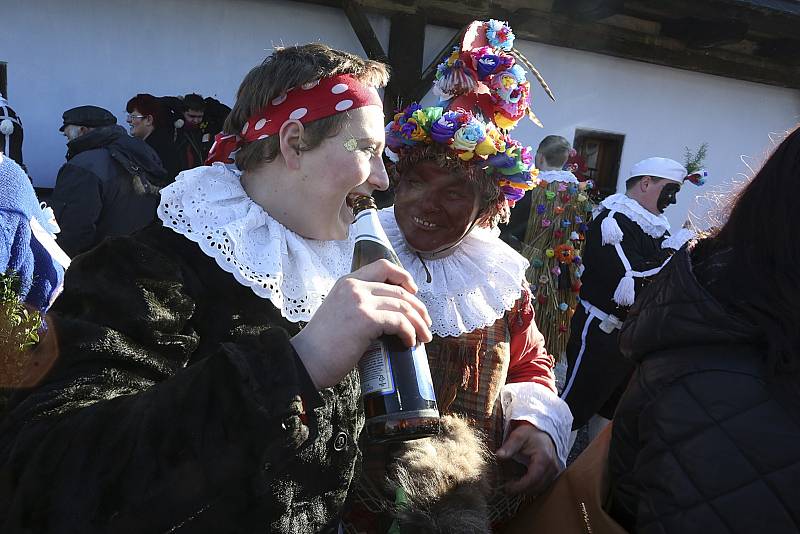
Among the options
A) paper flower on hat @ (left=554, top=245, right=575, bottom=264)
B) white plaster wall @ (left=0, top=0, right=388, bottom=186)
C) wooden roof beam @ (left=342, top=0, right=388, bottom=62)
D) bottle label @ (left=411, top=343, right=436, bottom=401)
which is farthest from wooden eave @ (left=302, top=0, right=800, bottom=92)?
bottle label @ (left=411, top=343, right=436, bottom=401)

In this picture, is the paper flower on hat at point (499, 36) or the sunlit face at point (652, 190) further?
the sunlit face at point (652, 190)

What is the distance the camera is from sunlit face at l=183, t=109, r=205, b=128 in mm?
6047

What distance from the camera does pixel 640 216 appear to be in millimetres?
5105

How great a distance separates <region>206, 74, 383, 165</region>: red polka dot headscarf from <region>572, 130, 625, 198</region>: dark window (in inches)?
319

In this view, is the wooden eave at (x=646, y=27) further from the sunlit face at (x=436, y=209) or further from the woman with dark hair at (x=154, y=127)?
the sunlit face at (x=436, y=209)

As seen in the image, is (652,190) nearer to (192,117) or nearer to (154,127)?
(192,117)

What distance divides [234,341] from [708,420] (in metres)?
0.95

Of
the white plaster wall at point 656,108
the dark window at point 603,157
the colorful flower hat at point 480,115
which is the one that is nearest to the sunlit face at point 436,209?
the colorful flower hat at point 480,115

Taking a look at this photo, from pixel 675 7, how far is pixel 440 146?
7.32 m

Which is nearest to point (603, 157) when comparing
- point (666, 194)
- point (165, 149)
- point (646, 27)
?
point (646, 27)

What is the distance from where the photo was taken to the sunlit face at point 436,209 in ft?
7.48

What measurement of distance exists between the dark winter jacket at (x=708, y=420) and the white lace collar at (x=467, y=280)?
34.9 inches

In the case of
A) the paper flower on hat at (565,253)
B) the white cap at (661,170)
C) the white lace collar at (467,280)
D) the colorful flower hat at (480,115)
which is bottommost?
the paper flower on hat at (565,253)

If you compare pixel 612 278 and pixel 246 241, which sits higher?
pixel 246 241
